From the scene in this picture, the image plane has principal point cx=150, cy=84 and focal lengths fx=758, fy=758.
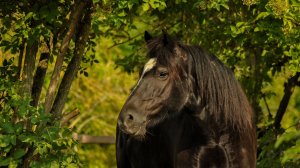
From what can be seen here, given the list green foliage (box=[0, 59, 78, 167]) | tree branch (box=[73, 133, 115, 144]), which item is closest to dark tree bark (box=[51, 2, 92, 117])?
green foliage (box=[0, 59, 78, 167])

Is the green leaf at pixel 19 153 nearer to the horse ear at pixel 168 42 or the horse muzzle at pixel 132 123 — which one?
the horse muzzle at pixel 132 123

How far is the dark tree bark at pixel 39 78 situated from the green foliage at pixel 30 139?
0.57m

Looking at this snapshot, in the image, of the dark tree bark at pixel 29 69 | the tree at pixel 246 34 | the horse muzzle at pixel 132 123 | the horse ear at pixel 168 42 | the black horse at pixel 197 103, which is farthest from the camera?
the dark tree bark at pixel 29 69

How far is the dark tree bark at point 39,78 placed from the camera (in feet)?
25.5

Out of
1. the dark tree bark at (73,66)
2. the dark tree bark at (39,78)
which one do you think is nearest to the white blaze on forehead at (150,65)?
the dark tree bark at (73,66)

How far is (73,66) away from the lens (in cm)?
773

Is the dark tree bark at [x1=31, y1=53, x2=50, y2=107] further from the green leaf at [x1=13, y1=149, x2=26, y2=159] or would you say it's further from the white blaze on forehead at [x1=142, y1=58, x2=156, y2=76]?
the white blaze on forehead at [x1=142, y1=58, x2=156, y2=76]

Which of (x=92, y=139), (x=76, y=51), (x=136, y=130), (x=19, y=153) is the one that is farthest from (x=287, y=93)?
(x=136, y=130)

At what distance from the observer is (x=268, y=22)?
7.72 metres

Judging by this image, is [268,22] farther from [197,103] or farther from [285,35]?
[197,103]

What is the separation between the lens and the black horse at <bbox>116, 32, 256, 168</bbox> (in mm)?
5996

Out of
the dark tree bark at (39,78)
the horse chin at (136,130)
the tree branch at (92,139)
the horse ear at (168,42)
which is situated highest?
the horse ear at (168,42)

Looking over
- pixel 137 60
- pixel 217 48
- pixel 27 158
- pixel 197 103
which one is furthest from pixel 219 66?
pixel 137 60

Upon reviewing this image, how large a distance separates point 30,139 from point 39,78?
1.35 metres
